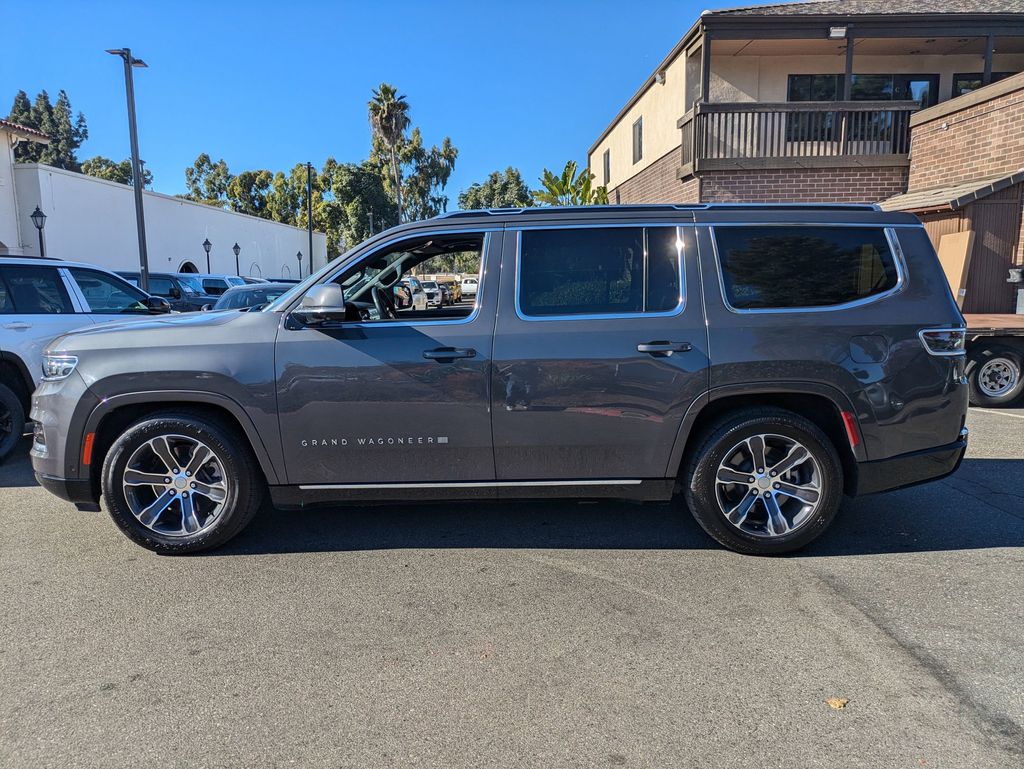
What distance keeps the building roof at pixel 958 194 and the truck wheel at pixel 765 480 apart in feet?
24.2

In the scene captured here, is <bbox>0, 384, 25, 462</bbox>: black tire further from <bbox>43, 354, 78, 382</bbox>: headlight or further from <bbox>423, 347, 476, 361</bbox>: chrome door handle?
<bbox>423, 347, 476, 361</bbox>: chrome door handle

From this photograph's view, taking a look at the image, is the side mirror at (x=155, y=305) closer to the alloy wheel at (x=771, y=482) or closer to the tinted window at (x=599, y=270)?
the tinted window at (x=599, y=270)

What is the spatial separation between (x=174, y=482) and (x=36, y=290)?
4.15 m

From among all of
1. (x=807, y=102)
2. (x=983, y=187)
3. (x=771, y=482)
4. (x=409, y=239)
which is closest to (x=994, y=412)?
(x=983, y=187)

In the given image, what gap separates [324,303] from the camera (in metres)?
3.84

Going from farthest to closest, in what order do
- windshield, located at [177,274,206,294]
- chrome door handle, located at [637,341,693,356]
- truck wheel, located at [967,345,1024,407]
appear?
windshield, located at [177,274,206,294], truck wheel, located at [967,345,1024,407], chrome door handle, located at [637,341,693,356]

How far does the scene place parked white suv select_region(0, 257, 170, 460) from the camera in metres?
6.59

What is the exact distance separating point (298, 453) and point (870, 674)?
10.1 feet

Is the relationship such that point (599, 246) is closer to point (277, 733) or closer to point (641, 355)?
point (641, 355)

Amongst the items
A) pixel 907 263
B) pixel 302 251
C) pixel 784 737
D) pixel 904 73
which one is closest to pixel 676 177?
pixel 904 73

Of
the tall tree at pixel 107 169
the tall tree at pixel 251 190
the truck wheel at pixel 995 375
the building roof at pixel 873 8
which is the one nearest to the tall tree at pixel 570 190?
the building roof at pixel 873 8

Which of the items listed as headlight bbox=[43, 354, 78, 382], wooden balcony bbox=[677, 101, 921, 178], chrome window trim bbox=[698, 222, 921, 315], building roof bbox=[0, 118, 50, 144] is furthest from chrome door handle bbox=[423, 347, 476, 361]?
building roof bbox=[0, 118, 50, 144]

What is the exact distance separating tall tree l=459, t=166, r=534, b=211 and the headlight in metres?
54.3

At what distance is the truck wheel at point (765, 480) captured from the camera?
4039 millimetres
